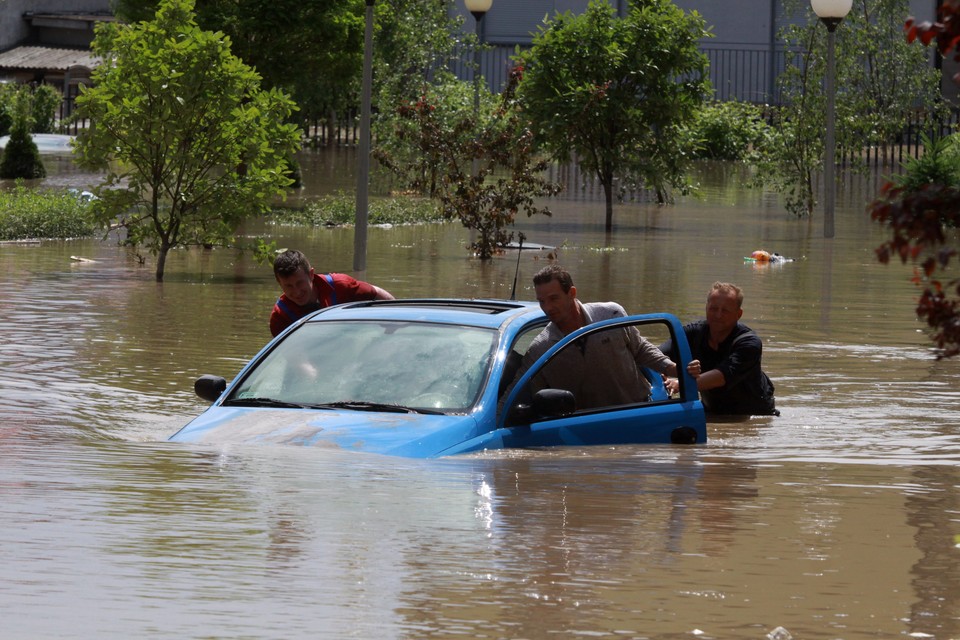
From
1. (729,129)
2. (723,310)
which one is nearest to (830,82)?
(723,310)

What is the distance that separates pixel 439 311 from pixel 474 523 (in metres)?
2.37

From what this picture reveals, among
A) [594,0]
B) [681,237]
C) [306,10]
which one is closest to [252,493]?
[681,237]

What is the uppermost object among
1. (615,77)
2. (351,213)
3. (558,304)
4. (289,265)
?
(615,77)

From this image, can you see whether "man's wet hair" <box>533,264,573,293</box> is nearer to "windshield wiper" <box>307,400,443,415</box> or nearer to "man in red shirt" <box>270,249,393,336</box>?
"windshield wiper" <box>307,400,443,415</box>

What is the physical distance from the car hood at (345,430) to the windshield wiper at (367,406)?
0.18ft

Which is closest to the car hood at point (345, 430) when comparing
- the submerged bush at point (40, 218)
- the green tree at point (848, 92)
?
the submerged bush at point (40, 218)

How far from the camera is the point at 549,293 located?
877 cm

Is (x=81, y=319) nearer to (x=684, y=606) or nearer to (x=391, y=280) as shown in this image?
(x=391, y=280)

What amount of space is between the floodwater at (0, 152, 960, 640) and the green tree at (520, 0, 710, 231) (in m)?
15.0

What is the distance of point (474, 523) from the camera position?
6723 mm

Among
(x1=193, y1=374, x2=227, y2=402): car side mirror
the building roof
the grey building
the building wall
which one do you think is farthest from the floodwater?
the building wall

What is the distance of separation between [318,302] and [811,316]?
8.16 metres

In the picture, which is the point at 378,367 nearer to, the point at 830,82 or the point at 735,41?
the point at 830,82

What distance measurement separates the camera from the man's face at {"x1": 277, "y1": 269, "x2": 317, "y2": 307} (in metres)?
10.3
